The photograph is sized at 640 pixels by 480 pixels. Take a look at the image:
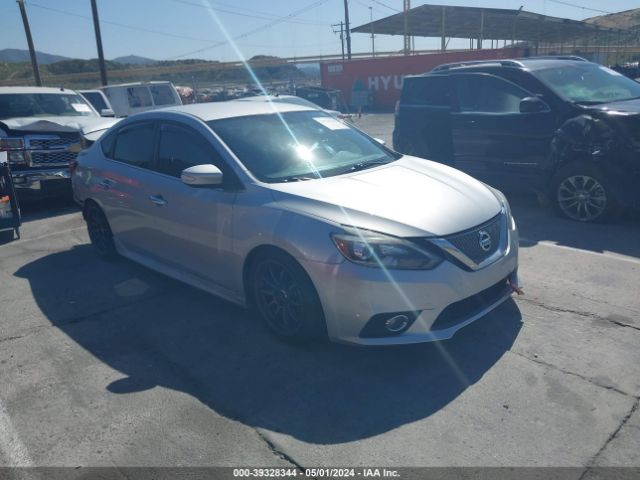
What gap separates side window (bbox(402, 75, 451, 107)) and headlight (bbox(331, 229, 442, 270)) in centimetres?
549

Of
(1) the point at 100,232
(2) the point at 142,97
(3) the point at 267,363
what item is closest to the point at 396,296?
(3) the point at 267,363

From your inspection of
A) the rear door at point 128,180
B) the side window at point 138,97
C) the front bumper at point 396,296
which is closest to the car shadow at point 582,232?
the front bumper at point 396,296

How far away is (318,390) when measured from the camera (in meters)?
3.59

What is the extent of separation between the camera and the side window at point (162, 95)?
1747 cm

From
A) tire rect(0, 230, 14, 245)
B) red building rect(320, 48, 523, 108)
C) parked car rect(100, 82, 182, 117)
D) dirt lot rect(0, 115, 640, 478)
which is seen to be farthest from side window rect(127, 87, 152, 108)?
red building rect(320, 48, 523, 108)

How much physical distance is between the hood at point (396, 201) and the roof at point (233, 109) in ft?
3.68

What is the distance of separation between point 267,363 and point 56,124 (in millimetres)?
7269

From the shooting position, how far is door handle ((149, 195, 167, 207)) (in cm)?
496

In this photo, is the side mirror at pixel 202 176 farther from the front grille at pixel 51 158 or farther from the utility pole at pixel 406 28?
the utility pole at pixel 406 28

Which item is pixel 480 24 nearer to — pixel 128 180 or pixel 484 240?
pixel 128 180

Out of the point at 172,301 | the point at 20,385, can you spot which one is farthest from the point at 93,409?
the point at 172,301

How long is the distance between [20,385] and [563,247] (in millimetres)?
5109

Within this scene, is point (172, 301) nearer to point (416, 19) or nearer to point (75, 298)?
point (75, 298)

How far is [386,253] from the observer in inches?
141
